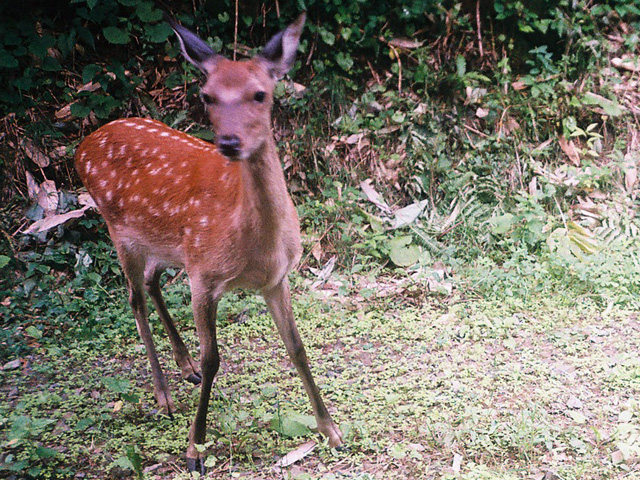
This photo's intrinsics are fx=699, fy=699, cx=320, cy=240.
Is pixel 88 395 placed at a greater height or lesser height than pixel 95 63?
lesser

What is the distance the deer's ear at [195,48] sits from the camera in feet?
10.2

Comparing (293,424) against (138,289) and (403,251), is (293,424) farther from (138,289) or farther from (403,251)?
(403,251)

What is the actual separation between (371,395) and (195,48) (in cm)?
203

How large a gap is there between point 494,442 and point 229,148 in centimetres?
184

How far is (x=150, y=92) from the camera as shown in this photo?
603 cm

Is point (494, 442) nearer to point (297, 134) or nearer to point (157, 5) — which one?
point (297, 134)

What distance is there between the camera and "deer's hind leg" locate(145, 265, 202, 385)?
13.8ft

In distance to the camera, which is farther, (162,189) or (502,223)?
(502,223)

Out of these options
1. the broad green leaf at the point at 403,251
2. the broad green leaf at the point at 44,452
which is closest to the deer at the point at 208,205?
the broad green leaf at the point at 44,452

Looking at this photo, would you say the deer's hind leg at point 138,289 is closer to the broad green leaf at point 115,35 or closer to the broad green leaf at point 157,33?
the broad green leaf at point 115,35

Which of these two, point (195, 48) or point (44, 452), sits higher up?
point (195, 48)

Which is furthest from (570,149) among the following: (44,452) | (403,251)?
(44,452)

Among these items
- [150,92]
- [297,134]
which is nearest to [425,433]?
[297,134]

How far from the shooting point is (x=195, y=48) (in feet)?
10.2
